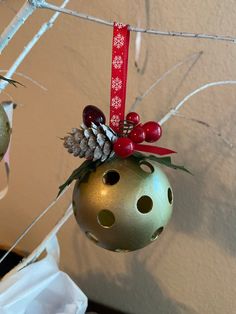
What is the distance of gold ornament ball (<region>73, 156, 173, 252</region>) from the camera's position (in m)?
0.39

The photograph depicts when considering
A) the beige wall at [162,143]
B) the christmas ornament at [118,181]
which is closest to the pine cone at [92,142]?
the christmas ornament at [118,181]

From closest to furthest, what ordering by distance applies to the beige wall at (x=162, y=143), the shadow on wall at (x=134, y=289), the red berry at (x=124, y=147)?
the red berry at (x=124, y=147) < the beige wall at (x=162, y=143) < the shadow on wall at (x=134, y=289)

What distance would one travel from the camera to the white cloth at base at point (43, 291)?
0.62m

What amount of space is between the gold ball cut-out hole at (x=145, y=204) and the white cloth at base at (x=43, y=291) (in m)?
0.32

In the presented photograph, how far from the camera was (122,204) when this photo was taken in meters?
0.39

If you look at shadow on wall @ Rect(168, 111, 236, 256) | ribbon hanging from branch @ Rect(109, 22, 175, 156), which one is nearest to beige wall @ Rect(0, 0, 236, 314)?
shadow on wall @ Rect(168, 111, 236, 256)

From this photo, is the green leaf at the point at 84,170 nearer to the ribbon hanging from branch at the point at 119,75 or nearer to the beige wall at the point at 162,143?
the ribbon hanging from branch at the point at 119,75

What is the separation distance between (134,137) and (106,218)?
0.09 m

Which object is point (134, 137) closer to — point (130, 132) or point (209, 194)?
point (130, 132)

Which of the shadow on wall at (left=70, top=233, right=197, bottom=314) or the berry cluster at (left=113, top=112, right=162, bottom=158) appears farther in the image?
the shadow on wall at (left=70, top=233, right=197, bottom=314)

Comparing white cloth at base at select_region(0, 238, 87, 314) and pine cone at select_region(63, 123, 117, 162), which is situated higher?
pine cone at select_region(63, 123, 117, 162)

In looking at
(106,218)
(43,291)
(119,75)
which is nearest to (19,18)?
(119,75)

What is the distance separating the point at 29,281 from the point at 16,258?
0.64 feet

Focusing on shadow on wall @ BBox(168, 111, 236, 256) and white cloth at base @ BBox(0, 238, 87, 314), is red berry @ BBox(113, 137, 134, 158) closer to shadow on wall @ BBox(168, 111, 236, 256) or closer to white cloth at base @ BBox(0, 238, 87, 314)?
A: shadow on wall @ BBox(168, 111, 236, 256)
